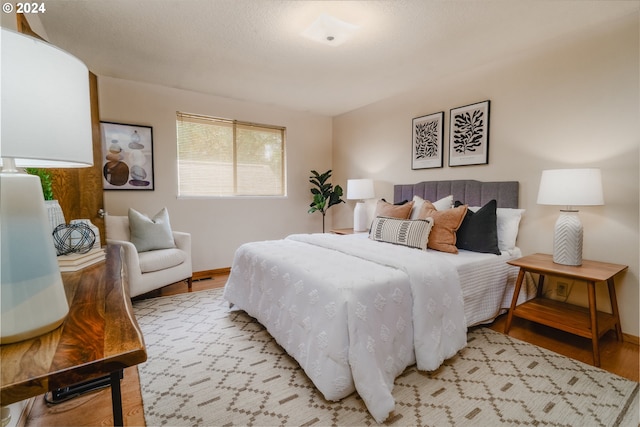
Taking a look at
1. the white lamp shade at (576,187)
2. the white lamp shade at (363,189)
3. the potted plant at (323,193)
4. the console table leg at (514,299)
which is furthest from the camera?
the potted plant at (323,193)

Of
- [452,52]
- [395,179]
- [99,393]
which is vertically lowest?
[99,393]

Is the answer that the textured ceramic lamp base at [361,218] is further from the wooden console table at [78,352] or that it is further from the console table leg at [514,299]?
the wooden console table at [78,352]

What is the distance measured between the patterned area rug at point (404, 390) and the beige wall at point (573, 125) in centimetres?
101

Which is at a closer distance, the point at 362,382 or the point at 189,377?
the point at 362,382

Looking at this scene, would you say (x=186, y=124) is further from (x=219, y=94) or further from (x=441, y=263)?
(x=441, y=263)

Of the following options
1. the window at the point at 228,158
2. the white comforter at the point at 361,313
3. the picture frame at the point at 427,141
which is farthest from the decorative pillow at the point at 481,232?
the window at the point at 228,158

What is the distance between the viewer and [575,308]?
2422 millimetres

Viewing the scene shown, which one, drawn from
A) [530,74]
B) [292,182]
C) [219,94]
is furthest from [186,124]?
[530,74]

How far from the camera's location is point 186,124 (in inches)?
154

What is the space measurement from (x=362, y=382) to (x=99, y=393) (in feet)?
4.91

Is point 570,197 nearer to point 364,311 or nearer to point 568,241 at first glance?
point 568,241

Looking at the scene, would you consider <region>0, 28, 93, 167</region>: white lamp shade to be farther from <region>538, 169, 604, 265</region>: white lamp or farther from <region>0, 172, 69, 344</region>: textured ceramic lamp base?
<region>538, 169, 604, 265</region>: white lamp

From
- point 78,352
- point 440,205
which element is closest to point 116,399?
point 78,352

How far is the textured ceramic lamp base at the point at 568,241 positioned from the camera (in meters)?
2.18
